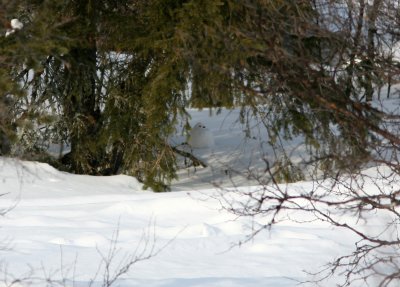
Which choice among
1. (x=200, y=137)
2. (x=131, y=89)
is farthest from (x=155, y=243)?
(x=200, y=137)

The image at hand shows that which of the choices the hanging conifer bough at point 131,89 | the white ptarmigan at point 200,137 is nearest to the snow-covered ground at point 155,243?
the hanging conifer bough at point 131,89

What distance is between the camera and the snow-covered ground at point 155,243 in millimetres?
6371

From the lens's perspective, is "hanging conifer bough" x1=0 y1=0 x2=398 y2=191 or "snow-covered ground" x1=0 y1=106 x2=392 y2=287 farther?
"hanging conifer bough" x1=0 y1=0 x2=398 y2=191

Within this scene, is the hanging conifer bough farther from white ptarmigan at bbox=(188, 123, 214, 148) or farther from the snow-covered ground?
white ptarmigan at bbox=(188, 123, 214, 148)

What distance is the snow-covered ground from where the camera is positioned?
6.37m

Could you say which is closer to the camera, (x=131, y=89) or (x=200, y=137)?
(x=131, y=89)

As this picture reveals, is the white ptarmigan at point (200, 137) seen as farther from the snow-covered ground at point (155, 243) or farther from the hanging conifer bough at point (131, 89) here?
the snow-covered ground at point (155, 243)

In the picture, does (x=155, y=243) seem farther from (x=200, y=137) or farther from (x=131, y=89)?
(x=200, y=137)

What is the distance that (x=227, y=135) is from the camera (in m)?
17.0

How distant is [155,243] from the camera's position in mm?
7352

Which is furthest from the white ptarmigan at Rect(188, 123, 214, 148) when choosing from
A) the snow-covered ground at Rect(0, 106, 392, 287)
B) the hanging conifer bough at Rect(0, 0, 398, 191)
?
the snow-covered ground at Rect(0, 106, 392, 287)

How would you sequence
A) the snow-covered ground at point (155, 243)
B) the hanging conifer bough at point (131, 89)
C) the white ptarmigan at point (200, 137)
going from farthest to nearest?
the white ptarmigan at point (200, 137), the hanging conifer bough at point (131, 89), the snow-covered ground at point (155, 243)

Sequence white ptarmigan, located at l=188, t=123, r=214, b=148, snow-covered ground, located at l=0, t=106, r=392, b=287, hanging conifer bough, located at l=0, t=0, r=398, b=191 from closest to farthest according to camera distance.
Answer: snow-covered ground, located at l=0, t=106, r=392, b=287 < hanging conifer bough, located at l=0, t=0, r=398, b=191 < white ptarmigan, located at l=188, t=123, r=214, b=148

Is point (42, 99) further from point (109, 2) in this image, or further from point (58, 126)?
point (109, 2)
